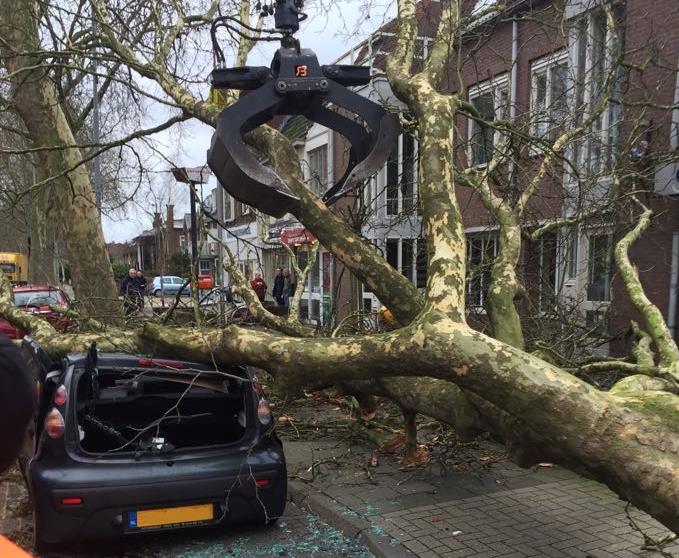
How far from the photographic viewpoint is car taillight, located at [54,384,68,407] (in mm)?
4238

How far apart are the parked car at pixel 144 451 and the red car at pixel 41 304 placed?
2.85m

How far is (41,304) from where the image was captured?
909 cm

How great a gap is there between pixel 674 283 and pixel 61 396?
8332mm

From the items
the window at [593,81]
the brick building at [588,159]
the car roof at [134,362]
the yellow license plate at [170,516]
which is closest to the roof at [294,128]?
the brick building at [588,159]

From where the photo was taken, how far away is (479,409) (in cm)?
368

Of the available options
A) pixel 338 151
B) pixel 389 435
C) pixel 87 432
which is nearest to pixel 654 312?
pixel 389 435

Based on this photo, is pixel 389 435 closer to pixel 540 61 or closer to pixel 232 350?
pixel 232 350

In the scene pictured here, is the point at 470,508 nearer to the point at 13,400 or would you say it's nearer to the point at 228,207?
the point at 13,400

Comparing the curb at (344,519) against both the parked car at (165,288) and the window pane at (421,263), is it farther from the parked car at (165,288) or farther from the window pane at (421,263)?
the window pane at (421,263)

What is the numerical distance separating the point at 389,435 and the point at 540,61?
27.6 feet

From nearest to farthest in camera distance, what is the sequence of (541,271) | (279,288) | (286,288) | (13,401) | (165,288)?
(13,401) < (541,271) < (165,288) < (286,288) < (279,288)

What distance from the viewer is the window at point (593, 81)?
838cm

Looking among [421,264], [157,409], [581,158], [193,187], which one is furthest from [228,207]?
[157,409]

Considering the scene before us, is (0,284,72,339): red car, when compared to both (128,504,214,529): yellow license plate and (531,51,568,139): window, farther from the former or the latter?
(531,51,568,139): window
